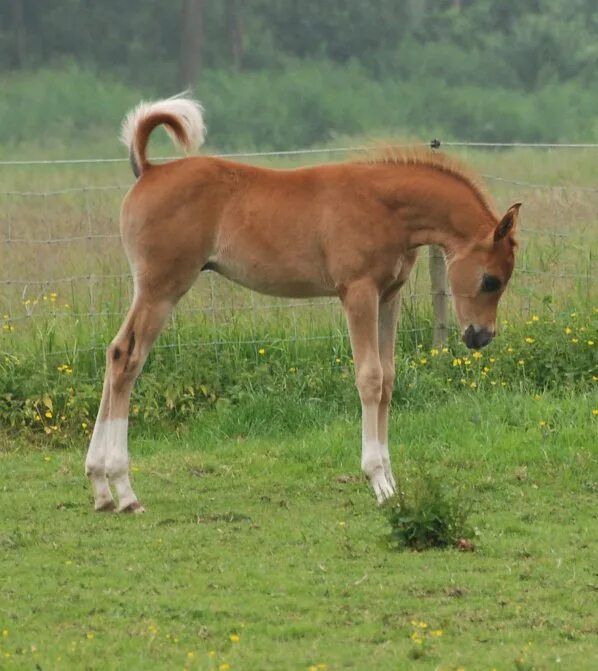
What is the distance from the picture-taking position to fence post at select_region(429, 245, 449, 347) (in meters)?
10.0

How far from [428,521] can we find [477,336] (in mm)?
1670

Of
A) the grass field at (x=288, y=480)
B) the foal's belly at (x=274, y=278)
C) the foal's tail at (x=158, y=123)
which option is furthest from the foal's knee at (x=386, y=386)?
the foal's tail at (x=158, y=123)

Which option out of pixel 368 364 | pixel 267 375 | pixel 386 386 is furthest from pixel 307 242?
pixel 267 375

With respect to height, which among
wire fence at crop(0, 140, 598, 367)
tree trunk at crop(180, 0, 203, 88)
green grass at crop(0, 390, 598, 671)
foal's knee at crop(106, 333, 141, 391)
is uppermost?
tree trunk at crop(180, 0, 203, 88)

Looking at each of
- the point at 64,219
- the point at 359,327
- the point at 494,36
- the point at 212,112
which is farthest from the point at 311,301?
the point at 494,36

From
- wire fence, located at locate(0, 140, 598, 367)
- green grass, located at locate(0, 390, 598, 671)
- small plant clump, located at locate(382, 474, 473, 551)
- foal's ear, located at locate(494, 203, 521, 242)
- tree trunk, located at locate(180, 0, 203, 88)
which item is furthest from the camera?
tree trunk, located at locate(180, 0, 203, 88)

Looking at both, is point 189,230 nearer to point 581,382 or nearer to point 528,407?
point 528,407

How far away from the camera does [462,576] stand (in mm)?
6031

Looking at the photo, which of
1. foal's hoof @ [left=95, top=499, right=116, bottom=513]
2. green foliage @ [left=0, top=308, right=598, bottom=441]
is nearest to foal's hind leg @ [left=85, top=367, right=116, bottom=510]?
foal's hoof @ [left=95, top=499, right=116, bottom=513]

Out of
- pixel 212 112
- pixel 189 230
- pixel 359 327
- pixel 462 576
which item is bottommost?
pixel 462 576

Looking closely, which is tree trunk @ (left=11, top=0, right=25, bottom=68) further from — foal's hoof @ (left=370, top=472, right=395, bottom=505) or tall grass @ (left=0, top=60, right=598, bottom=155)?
foal's hoof @ (left=370, top=472, right=395, bottom=505)

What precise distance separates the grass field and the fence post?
0.13m

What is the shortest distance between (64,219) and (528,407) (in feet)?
19.6

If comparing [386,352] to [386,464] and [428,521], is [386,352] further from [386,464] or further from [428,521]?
[428,521]
